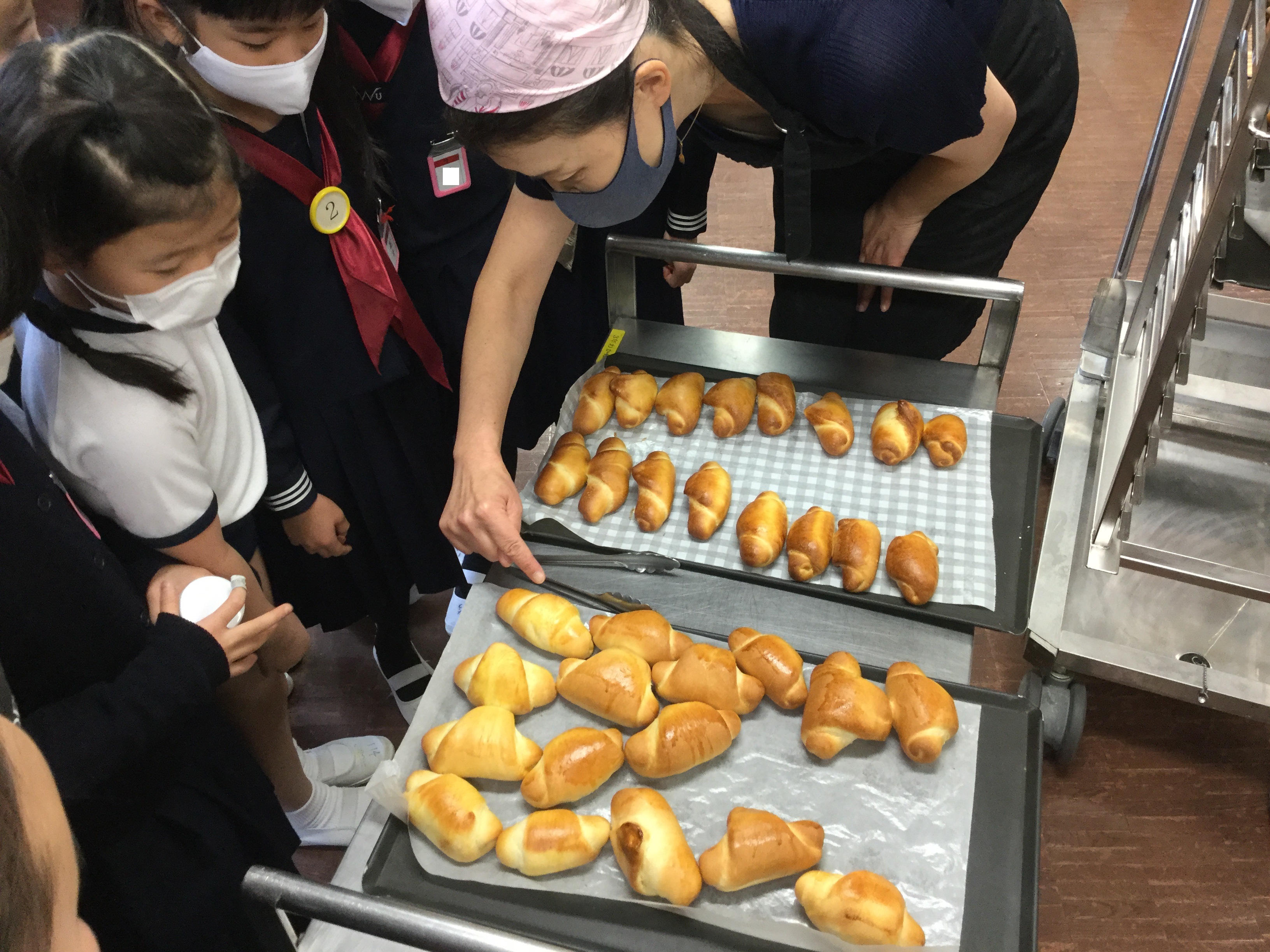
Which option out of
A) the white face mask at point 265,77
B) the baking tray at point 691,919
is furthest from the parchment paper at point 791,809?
the white face mask at point 265,77

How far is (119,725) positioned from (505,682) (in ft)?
1.28

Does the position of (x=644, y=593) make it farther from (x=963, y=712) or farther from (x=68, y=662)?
(x=68, y=662)

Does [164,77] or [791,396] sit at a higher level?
[164,77]

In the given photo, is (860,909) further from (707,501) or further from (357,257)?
(357,257)

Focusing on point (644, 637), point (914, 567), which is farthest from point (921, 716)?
point (644, 637)

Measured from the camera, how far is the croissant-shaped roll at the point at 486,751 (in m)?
0.89

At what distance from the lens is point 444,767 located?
2.94 feet

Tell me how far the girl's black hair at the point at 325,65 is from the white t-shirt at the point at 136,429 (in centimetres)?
35

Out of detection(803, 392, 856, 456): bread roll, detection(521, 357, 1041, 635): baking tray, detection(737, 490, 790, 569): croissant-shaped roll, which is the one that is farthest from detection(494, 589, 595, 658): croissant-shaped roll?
detection(803, 392, 856, 456): bread roll

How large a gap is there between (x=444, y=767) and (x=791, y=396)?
0.72 meters

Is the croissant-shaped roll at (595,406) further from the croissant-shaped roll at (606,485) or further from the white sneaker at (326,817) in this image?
the white sneaker at (326,817)

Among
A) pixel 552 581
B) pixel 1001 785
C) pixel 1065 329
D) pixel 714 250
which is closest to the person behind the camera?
pixel 1001 785

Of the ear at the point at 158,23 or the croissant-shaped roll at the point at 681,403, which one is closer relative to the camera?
the ear at the point at 158,23

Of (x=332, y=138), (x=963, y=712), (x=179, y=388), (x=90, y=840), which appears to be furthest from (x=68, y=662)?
(x=963, y=712)
